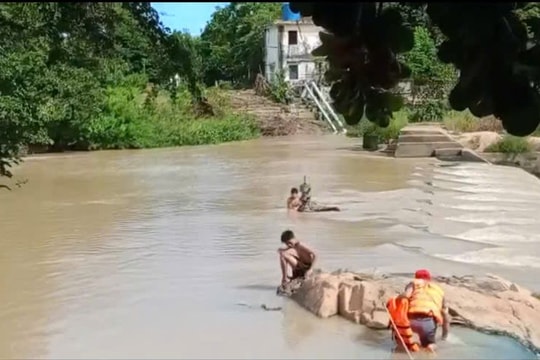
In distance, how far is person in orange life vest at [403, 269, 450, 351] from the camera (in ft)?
24.8

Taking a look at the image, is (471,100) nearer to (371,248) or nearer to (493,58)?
(493,58)

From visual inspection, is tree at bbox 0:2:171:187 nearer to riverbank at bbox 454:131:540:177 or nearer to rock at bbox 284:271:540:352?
rock at bbox 284:271:540:352

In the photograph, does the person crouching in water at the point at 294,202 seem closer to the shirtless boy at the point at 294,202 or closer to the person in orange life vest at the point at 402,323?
the shirtless boy at the point at 294,202

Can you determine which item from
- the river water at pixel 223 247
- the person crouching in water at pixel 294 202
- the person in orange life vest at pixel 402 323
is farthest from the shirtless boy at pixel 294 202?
the person in orange life vest at pixel 402 323

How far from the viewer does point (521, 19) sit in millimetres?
2227

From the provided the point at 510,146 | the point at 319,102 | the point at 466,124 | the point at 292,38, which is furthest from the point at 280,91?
the point at 510,146

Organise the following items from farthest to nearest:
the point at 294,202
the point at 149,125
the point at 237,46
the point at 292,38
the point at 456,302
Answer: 1. the point at 237,46
2. the point at 292,38
3. the point at 149,125
4. the point at 294,202
5. the point at 456,302

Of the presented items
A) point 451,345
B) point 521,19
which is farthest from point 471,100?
point 451,345

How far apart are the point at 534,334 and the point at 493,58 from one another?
684cm

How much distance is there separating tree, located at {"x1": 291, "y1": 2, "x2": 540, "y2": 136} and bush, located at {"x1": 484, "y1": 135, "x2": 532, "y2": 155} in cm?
2358

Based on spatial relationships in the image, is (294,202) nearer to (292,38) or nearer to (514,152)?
(514,152)

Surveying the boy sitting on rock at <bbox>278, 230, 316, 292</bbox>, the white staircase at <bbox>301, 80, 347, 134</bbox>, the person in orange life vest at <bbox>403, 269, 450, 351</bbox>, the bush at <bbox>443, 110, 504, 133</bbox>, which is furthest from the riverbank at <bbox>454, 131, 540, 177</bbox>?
the person in orange life vest at <bbox>403, 269, 450, 351</bbox>

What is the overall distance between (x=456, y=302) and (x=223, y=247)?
5.57 metres

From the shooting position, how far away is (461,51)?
2.11 meters
